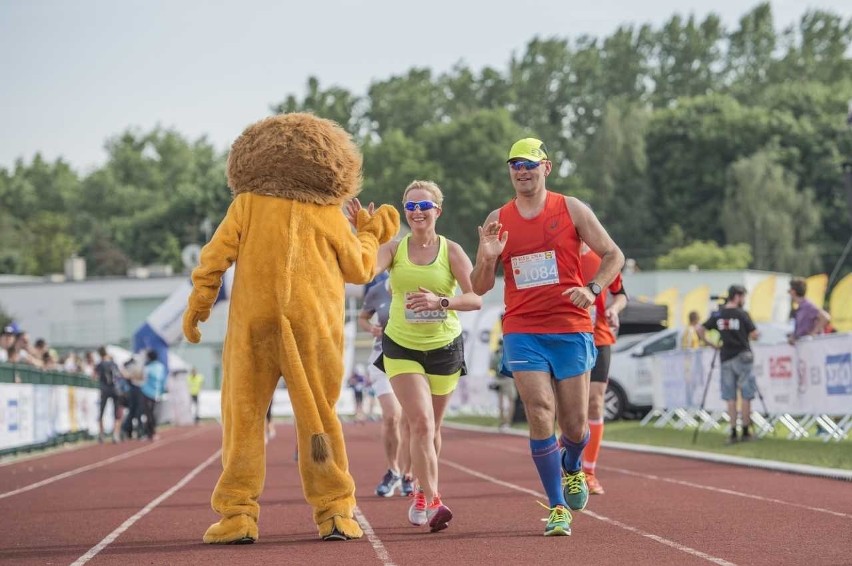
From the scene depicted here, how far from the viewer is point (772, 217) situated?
279ft

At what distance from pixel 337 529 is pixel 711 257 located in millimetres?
75384

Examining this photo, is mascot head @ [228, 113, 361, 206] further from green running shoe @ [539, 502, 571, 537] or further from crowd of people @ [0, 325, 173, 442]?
crowd of people @ [0, 325, 173, 442]

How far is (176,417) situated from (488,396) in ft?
39.5

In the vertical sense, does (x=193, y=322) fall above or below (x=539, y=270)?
below

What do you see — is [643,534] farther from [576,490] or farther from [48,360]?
[48,360]

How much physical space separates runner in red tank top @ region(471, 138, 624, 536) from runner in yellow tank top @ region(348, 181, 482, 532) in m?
0.67

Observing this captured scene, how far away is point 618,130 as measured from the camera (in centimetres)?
9394

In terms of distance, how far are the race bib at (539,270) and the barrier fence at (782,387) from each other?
9.34 meters

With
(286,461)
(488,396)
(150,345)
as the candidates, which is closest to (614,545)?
A: (286,461)

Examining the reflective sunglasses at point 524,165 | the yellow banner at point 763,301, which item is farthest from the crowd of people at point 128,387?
the reflective sunglasses at point 524,165

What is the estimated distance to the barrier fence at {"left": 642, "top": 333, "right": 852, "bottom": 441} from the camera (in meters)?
17.8

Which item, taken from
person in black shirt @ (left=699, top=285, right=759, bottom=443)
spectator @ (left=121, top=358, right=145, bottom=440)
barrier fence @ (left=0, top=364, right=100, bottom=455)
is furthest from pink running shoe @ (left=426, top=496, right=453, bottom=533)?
spectator @ (left=121, top=358, right=145, bottom=440)

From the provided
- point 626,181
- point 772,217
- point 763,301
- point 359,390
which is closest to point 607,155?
point 626,181

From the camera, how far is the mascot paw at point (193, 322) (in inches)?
345
